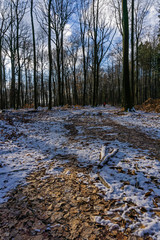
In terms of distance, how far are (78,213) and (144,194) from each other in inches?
43.8

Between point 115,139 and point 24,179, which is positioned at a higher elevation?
point 115,139

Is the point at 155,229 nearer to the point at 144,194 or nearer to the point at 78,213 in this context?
the point at 144,194

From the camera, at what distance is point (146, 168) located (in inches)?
116

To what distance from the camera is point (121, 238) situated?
1.53 metres

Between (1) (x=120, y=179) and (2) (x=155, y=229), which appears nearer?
(2) (x=155, y=229)

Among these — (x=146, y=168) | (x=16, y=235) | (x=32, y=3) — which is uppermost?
(x=32, y=3)

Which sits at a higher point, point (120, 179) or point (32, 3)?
point (32, 3)

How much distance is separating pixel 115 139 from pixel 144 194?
9.37 feet

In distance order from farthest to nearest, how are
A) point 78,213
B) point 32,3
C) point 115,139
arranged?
point 32,3
point 115,139
point 78,213

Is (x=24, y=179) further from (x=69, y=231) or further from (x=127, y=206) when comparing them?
(x=127, y=206)

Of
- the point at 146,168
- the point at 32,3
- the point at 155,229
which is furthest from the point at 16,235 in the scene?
the point at 32,3

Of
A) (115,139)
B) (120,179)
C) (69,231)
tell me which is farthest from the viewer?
(115,139)

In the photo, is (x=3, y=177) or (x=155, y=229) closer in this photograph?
(x=155, y=229)

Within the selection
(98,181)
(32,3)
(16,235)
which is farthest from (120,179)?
(32,3)
